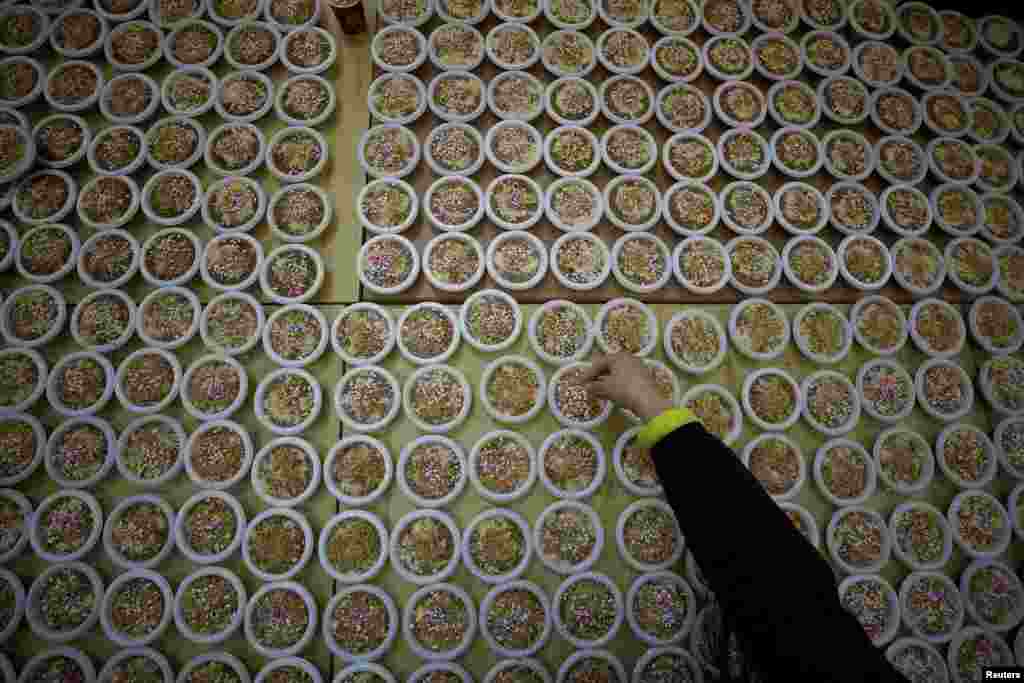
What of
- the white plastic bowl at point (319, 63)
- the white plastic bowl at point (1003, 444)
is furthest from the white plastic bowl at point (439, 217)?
the white plastic bowl at point (1003, 444)

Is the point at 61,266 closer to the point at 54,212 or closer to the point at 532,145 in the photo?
the point at 54,212

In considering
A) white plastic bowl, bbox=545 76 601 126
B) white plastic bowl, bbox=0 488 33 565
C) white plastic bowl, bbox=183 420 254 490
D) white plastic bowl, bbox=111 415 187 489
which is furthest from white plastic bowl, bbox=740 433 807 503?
white plastic bowl, bbox=0 488 33 565

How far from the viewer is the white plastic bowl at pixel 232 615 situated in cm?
144

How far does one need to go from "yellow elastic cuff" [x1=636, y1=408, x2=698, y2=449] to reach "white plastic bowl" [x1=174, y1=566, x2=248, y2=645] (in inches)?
41.4

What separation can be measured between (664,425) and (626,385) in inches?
7.1

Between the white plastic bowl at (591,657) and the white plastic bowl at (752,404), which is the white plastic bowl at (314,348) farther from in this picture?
the white plastic bowl at (752,404)

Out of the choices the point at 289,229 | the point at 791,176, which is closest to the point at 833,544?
the point at 791,176

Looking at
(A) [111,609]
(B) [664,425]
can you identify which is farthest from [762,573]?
(A) [111,609]

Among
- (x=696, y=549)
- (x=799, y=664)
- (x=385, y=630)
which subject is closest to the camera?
(x=799, y=664)

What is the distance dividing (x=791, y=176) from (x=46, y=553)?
228cm

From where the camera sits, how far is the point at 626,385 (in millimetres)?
1398

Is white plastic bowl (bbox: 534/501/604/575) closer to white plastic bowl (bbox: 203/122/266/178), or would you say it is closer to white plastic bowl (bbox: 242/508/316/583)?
white plastic bowl (bbox: 242/508/316/583)

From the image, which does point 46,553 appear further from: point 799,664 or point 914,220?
point 914,220

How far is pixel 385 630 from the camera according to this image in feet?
4.83
